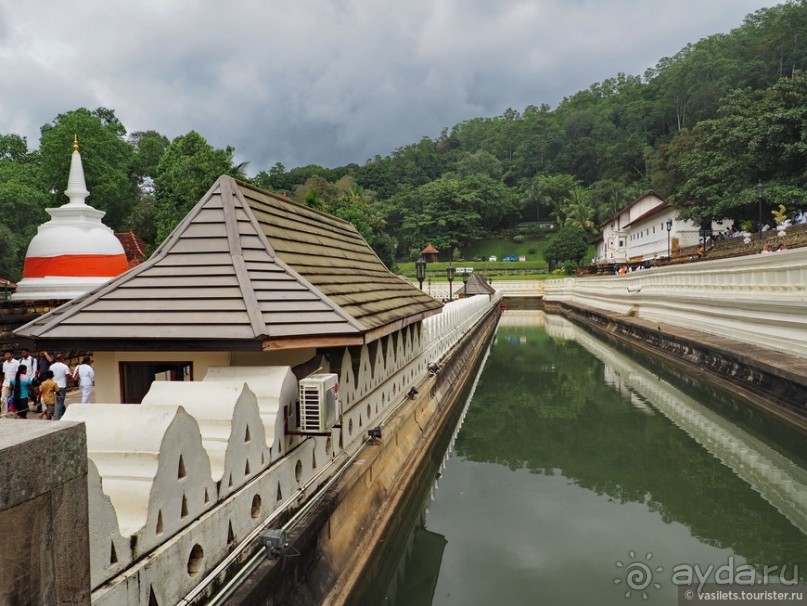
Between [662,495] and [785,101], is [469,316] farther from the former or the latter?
[785,101]

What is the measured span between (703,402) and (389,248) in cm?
3406

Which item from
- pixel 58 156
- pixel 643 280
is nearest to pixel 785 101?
pixel 643 280

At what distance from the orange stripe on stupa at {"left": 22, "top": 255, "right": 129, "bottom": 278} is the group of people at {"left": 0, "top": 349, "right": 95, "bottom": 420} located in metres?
5.52

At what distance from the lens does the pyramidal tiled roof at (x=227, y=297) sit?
4738 millimetres

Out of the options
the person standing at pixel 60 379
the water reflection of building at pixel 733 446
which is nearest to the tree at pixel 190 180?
the person standing at pixel 60 379

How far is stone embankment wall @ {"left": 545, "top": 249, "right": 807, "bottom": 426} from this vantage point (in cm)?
1198

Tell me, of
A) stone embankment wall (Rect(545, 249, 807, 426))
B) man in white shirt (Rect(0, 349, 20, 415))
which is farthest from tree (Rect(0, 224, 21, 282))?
stone embankment wall (Rect(545, 249, 807, 426))

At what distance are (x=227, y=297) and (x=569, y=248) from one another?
57.3 m

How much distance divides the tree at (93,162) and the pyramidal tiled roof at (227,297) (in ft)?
126

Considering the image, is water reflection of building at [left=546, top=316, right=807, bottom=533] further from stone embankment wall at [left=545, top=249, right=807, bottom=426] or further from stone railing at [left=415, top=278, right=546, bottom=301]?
stone railing at [left=415, top=278, right=546, bottom=301]

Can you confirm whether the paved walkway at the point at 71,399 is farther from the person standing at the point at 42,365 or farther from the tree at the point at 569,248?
the tree at the point at 569,248

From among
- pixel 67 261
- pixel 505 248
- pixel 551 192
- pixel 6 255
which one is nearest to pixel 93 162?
pixel 6 255

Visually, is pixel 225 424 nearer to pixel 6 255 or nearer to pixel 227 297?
pixel 227 297

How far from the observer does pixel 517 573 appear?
641 cm
